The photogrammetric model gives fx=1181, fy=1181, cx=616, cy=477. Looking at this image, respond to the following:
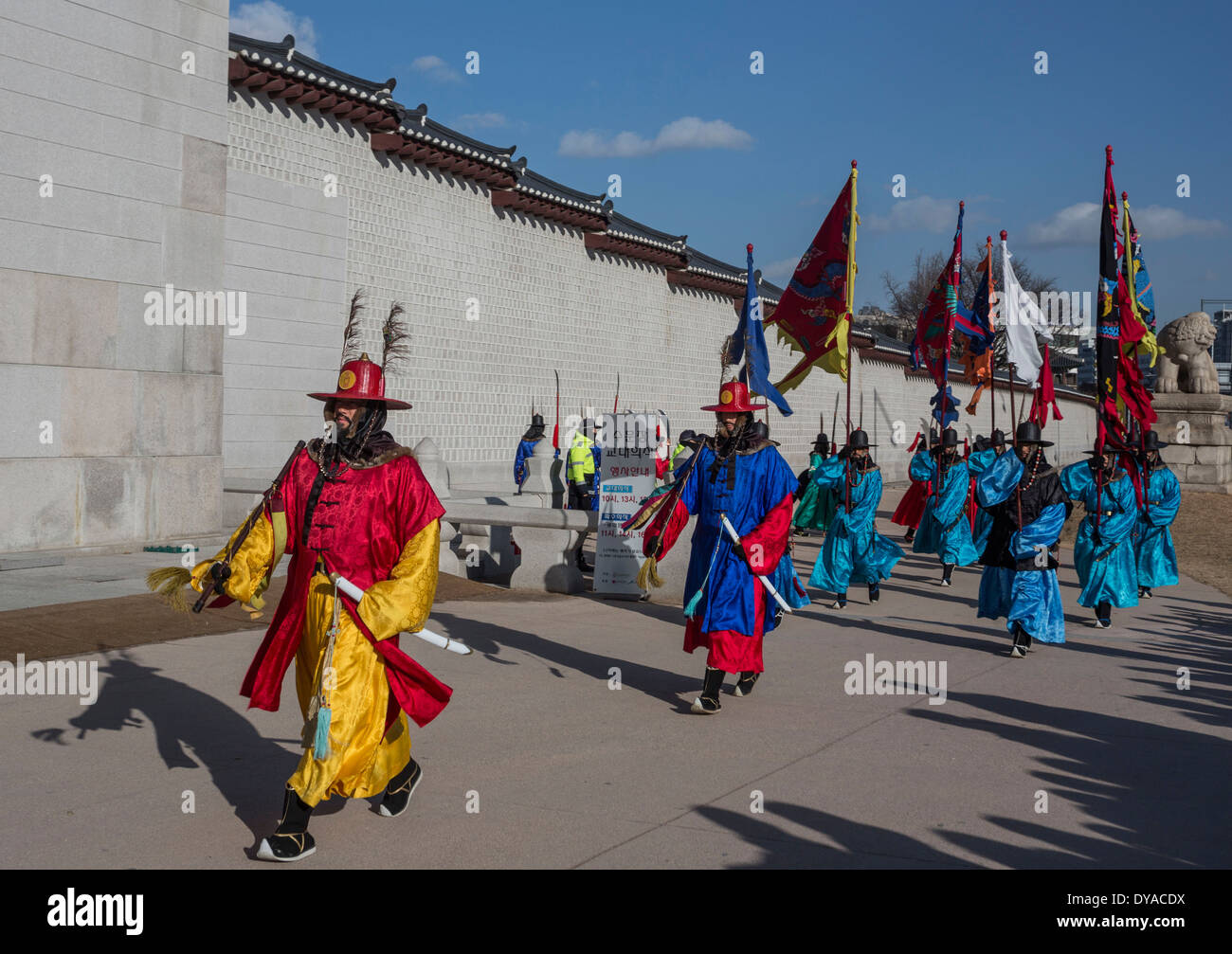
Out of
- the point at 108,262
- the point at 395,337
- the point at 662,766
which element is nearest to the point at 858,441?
the point at 662,766

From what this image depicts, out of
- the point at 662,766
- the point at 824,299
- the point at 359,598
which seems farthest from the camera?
the point at 824,299

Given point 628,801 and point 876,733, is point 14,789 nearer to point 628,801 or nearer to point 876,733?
point 628,801

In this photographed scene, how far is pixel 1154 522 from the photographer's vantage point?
12.5 metres

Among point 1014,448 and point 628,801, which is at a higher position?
point 1014,448

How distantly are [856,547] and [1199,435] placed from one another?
18.4 meters

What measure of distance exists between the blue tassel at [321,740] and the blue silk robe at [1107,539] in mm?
8136

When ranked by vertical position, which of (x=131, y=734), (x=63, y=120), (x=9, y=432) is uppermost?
(x=63, y=120)

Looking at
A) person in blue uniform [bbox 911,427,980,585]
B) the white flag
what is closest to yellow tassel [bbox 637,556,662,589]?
person in blue uniform [bbox 911,427,980,585]

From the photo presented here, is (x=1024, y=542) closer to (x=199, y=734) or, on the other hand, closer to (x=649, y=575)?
(x=649, y=575)

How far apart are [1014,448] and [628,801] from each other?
5866 mm

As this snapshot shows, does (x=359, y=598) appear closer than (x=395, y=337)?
Yes

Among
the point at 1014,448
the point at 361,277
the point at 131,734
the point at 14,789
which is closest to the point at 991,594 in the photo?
the point at 1014,448

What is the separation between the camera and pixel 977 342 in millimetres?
18422

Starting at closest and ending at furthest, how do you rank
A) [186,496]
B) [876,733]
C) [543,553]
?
[876,733] → [543,553] → [186,496]
